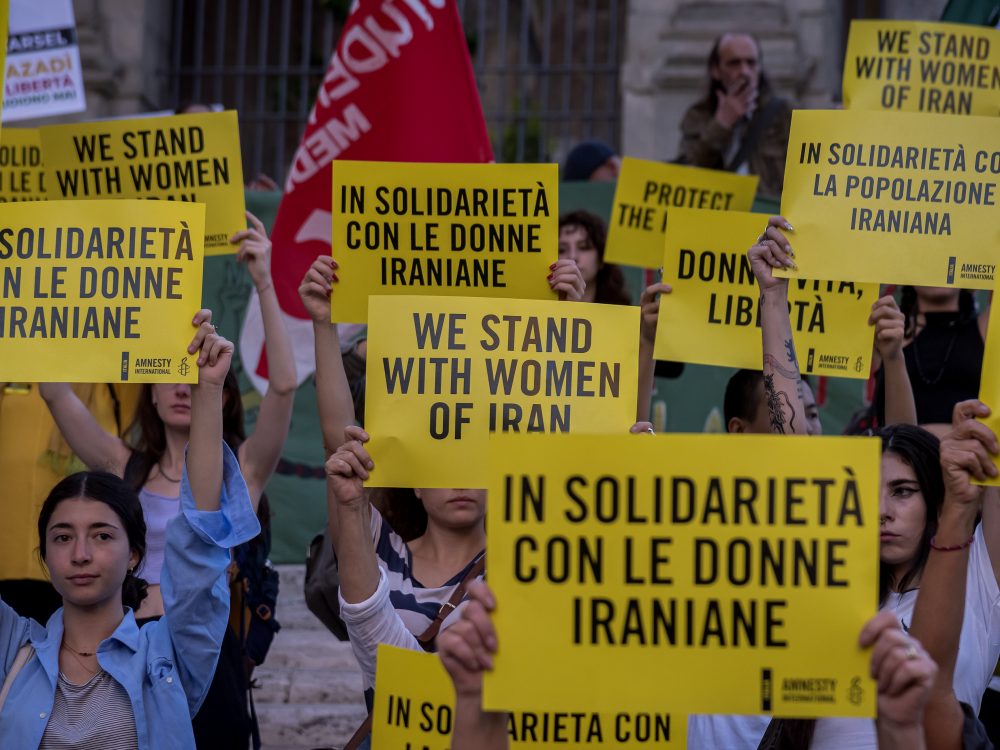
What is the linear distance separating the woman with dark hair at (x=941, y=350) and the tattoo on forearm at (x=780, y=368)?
4.81ft

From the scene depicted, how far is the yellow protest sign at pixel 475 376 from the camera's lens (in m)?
4.30

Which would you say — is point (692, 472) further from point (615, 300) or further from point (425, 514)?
point (615, 300)

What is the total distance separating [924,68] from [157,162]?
9.96 feet

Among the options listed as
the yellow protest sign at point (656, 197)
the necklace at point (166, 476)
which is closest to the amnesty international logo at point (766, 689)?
the necklace at point (166, 476)

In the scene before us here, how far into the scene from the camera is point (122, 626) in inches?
168

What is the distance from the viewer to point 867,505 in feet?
10.9

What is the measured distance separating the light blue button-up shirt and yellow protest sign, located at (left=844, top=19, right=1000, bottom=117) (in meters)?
3.46

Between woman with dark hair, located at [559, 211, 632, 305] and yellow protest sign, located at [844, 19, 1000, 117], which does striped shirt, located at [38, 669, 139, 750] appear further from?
yellow protest sign, located at [844, 19, 1000, 117]

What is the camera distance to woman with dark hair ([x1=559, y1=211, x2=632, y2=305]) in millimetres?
6520

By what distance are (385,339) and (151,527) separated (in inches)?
51.2

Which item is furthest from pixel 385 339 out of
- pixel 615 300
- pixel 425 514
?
pixel 615 300

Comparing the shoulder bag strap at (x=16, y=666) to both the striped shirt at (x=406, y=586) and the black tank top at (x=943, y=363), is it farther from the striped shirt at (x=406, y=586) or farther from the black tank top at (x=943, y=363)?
the black tank top at (x=943, y=363)

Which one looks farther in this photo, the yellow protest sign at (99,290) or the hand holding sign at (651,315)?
the hand holding sign at (651,315)

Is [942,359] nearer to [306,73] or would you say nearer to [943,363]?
[943,363]
